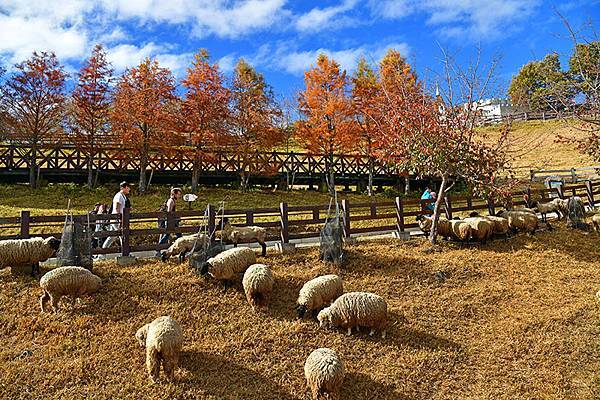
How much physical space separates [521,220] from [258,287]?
936cm

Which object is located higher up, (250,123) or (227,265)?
(250,123)

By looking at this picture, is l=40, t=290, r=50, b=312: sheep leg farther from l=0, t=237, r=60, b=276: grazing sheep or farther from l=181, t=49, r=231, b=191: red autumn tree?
l=181, t=49, r=231, b=191: red autumn tree

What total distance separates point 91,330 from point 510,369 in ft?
23.0

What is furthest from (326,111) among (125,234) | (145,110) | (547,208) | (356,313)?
(356,313)

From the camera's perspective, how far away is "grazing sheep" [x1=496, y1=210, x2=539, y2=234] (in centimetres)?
1266

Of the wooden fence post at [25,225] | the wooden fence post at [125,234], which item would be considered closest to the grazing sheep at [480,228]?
the wooden fence post at [125,234]

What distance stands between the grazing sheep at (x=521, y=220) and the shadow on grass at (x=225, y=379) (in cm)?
991

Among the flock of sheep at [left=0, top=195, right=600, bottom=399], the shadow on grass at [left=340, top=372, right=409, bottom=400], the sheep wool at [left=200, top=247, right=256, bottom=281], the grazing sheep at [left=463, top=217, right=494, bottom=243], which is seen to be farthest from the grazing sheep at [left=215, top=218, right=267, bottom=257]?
the grazing sheep at [left=463, top=217, right=494, bottom=243]

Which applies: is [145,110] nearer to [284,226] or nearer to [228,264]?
[284,226]

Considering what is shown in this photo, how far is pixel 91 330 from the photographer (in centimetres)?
674

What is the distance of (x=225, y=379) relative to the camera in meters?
6.01

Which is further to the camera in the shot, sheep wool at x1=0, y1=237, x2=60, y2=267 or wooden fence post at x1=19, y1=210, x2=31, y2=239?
wooden fence post at x1=19, y1=210, x2=31, y2=239

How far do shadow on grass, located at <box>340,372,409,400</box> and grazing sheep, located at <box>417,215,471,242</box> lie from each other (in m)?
6.55

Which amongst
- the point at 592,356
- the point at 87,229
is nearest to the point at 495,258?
the point at 592,356
